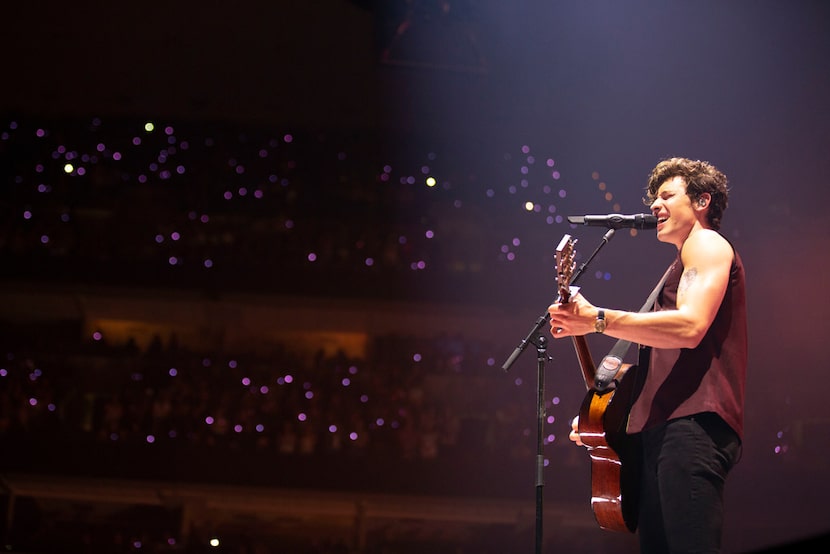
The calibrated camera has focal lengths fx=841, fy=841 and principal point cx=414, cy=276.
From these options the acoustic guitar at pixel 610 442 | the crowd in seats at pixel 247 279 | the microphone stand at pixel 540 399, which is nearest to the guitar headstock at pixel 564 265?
the acoustic guitar at pixel 610 442

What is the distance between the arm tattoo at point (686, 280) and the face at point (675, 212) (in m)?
0.12

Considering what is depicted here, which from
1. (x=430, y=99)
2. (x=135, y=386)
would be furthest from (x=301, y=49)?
(x=135, y=386)

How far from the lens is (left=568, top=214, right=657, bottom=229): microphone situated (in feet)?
6.91

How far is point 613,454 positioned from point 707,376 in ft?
1.08

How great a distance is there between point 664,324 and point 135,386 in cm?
553

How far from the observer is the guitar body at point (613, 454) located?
2.03 meters

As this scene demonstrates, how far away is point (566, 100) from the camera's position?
20.8ft

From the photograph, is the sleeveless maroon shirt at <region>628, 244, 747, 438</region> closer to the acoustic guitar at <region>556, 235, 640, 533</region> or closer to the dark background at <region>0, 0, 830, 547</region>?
the acoustic guitar at <region>556, 235, 640, 533</region>

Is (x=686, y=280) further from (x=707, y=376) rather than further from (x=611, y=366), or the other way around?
(x=611, y=366)

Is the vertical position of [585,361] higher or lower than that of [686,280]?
lower

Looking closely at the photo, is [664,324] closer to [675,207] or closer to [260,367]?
[675,207]

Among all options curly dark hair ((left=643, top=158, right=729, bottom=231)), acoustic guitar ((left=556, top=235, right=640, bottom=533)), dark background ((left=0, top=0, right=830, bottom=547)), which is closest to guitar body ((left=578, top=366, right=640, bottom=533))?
acoustic guitar ((left=556, top=235, right=640, bottom=533))

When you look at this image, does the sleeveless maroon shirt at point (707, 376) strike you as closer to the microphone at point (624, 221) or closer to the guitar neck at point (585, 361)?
the microphone at point (624, 221)

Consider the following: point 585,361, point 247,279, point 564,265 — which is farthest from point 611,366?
point 247,279
